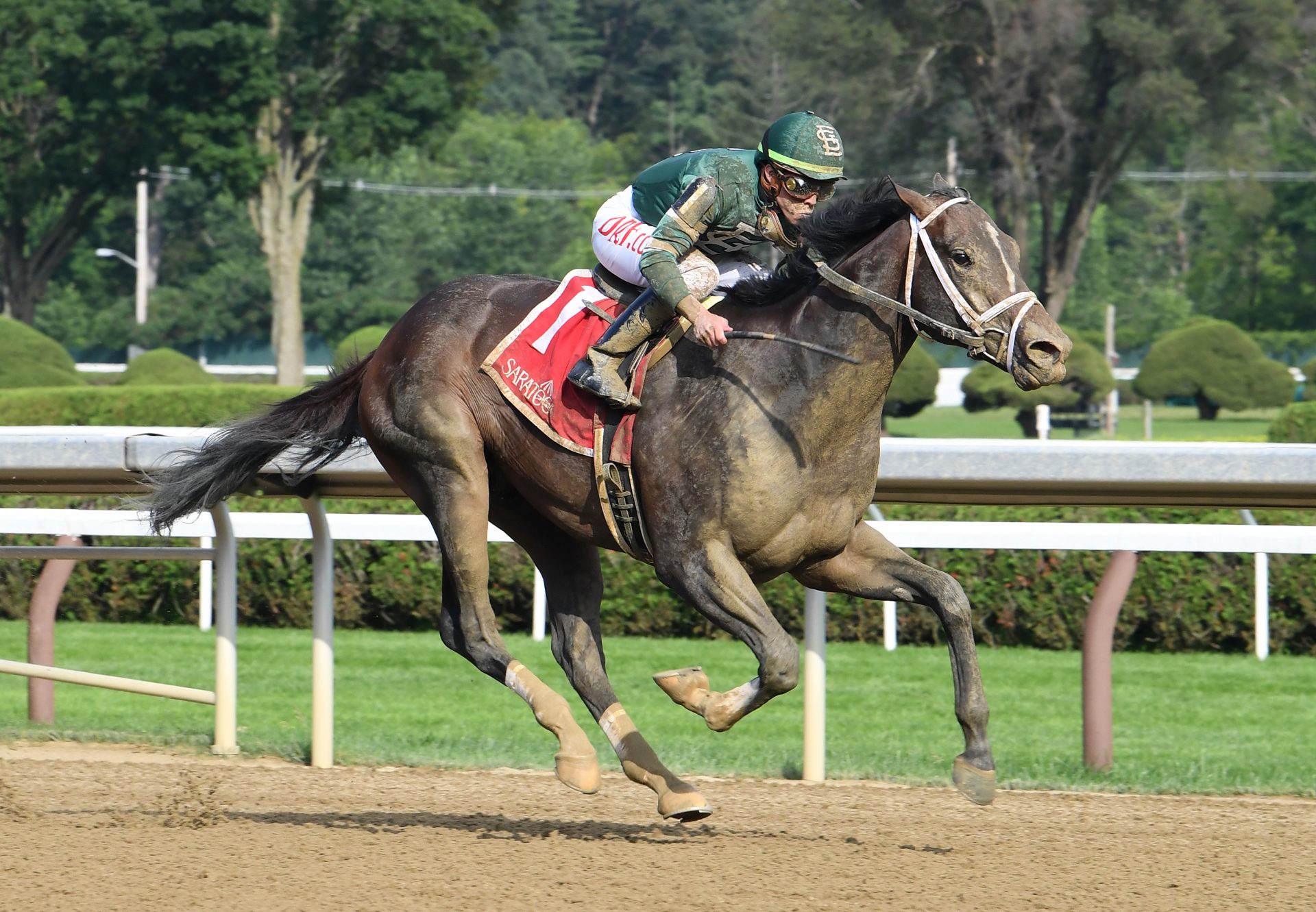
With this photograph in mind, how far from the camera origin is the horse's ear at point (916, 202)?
4.26 meters

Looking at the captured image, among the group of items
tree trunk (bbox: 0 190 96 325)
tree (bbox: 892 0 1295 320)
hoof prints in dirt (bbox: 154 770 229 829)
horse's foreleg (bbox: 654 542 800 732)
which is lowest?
hoof prints in dirt (bbox: 154 770 229 829)

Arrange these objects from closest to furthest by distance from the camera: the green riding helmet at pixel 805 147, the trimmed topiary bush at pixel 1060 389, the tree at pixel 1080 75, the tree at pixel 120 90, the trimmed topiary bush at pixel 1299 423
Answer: the green riding helmet at pixel 805 147, the trimmed topiary bush at pixel 1299 423, the tree at pixel 120 90, the trimmed topiary bush at pixel 1060 389, the tree at pixel 1080 75

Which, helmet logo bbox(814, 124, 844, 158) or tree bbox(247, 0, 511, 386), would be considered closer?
helmet logo bbox(814, 124, 844, 158)

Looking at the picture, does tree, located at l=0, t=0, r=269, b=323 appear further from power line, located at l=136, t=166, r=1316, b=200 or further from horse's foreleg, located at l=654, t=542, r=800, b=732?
horse's foreleg, located at l=654, t=542, r=800, b=732

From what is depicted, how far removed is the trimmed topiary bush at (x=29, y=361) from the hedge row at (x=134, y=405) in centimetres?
490

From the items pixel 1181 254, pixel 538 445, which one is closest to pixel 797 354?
pixel 538 445

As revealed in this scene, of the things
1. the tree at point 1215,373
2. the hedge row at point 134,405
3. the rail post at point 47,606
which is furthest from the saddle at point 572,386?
the tree at point 1215,373

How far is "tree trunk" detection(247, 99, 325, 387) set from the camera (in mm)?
28375

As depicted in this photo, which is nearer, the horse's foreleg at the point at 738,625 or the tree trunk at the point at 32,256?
the horse's foreleg at the point at 738,625

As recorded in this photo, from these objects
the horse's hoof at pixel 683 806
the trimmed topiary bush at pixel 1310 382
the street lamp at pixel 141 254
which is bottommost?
the horse's hoof at pixel 683 806

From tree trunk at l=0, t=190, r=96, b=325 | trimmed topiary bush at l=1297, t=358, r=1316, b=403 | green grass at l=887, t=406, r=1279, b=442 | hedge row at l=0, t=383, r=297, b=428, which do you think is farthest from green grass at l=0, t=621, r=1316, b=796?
trimmed topiary bush at l=1297, t=358, r=1316, b=403

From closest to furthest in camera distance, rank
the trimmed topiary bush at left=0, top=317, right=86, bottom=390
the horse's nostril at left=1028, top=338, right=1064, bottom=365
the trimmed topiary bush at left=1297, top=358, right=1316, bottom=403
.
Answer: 1. the horse's nostril at left=1028, top=338, right=1064, bottom=365
2. the trimmed topiary bush at left=0, top=317, right=86, bottom=390
3. the trimmed topiary bush at left=1297, top=358, right=1316, bottom=403

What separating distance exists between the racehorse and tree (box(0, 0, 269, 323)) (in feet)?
76.5

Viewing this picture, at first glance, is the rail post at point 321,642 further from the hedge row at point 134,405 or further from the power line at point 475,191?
the power line at point 475,191
